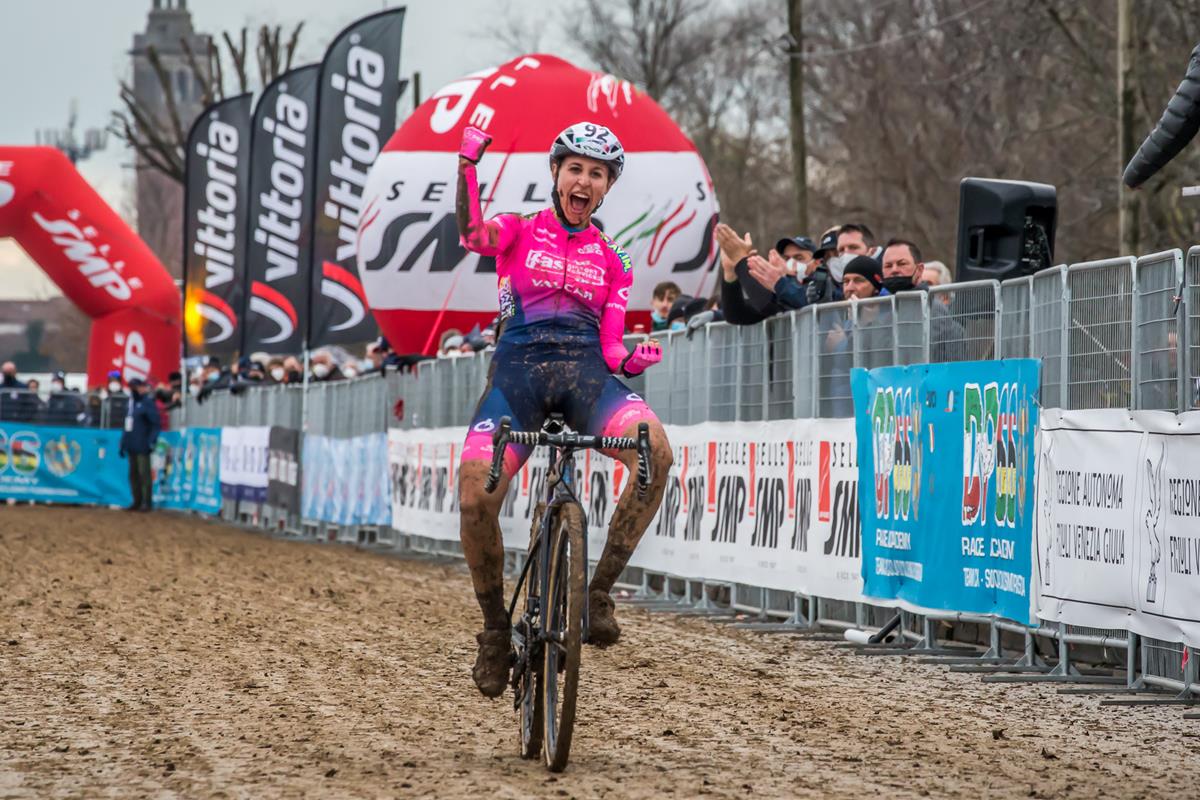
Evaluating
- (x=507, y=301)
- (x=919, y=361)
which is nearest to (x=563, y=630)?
(x=507, y=301)

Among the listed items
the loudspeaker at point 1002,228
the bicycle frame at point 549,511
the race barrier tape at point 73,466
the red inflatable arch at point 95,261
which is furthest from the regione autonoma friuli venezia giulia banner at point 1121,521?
the red inflatable arch at point 95,261

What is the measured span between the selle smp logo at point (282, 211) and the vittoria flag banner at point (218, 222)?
4.15 metres

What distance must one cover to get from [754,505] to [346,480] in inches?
510

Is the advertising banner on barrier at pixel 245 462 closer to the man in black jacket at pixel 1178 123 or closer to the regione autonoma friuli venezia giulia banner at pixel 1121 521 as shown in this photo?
the regione autonoma friuli venezia giulia banner at pixel 1121 521

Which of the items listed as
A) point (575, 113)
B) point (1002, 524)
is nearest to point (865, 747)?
point (1002, 524)

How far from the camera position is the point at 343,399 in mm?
27266

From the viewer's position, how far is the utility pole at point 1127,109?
74.4 feet

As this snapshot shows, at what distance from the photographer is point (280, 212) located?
3219cm

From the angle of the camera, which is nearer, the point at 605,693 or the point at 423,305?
the point at 605,693

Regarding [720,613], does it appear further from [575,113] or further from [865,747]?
[575,113]

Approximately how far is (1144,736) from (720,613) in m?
6.72

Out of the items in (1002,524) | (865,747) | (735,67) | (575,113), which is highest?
(735,67)

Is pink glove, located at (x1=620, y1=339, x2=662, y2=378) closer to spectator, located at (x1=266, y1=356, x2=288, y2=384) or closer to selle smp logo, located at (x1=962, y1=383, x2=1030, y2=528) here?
selle smp logo, located at (x1=962, y1=383, x2=1030, y2=528)

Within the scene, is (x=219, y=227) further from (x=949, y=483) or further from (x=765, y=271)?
(x=949, y=483)
